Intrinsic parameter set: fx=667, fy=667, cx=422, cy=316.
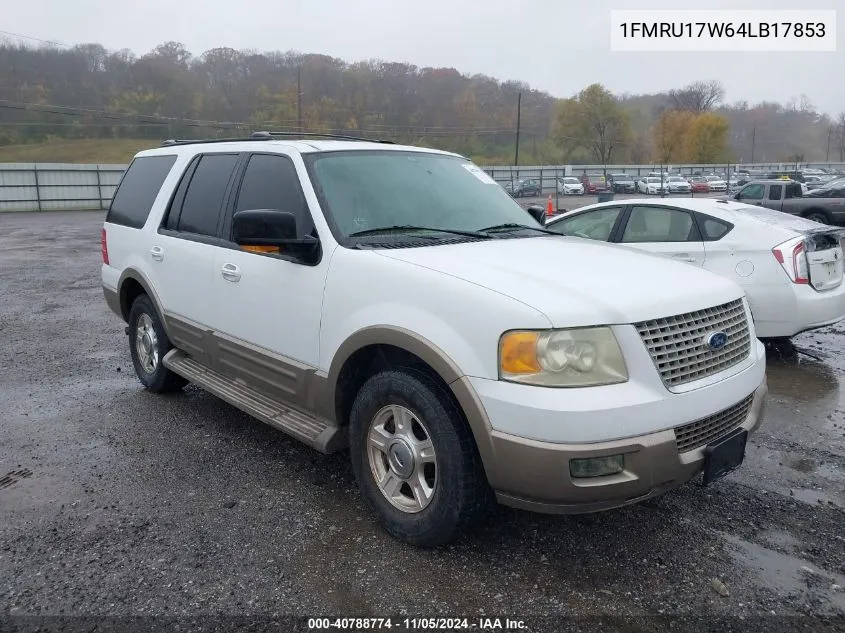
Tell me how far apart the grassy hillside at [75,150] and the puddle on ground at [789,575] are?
8367 centimetres

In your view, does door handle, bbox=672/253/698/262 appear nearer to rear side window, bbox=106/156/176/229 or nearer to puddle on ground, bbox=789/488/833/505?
puddle on ground, bbox=789/488/833/505

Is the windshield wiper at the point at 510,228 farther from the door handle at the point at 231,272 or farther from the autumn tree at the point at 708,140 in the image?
the autumn tree at the point at 708,140

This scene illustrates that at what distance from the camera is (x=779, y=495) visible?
12.1 ft

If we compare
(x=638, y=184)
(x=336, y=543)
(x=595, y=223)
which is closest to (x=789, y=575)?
(x=336, y=543)

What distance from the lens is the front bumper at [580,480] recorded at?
2.59m

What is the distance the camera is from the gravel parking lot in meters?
2.74

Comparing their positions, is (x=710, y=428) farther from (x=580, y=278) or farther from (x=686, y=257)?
(x=686, y=257)

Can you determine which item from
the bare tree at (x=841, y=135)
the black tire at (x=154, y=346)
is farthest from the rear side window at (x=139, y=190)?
the bare tree at (x=841, y=135)

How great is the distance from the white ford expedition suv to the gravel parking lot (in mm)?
339

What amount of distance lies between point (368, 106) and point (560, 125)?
33.1 metres

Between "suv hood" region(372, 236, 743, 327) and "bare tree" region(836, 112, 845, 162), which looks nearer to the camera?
"suv hood" region(372, 236, 743, 327)

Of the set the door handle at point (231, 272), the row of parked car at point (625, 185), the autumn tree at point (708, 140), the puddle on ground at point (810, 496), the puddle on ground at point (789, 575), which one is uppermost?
the autumn tree at point (708, 140)

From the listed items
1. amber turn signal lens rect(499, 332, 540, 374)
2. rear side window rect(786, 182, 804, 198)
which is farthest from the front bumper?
rear side window rect(786, 182, 804, 198)

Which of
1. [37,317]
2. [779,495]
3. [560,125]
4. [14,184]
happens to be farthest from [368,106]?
[779,495]
